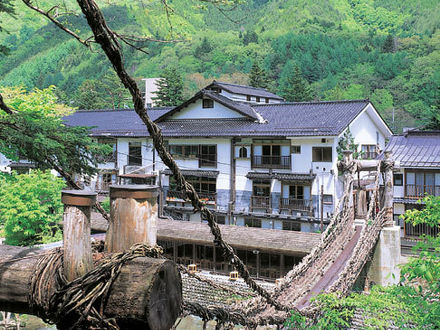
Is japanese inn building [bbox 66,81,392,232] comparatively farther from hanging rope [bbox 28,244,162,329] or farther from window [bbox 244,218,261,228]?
hanging rope [bbox 28,244,162,329]

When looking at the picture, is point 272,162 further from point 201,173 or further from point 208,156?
point 201,173

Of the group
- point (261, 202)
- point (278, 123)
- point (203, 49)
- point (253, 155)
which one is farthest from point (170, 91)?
point (203, 49)

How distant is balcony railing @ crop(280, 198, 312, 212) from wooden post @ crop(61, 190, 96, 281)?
2062 cm

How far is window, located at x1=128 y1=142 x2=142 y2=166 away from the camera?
26.5 meters

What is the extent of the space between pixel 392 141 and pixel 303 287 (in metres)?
16.0

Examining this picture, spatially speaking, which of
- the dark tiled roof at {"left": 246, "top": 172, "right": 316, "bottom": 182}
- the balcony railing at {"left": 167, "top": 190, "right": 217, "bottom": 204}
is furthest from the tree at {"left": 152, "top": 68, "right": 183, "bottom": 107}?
the dark tiled roof at {"left": 246, "top": 172, "right": 316, "bottom": 182}

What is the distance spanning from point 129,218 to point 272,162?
69.6 feet

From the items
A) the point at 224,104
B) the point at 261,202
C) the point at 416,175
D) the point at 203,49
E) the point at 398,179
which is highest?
the point at 203,49

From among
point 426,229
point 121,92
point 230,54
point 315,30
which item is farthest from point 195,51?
point 426,229

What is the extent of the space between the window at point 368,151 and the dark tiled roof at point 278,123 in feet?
8.52

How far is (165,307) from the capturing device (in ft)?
A: 4.58

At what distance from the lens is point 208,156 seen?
958 inches

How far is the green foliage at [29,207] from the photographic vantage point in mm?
17344

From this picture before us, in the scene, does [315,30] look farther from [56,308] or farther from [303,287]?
[56,308]
